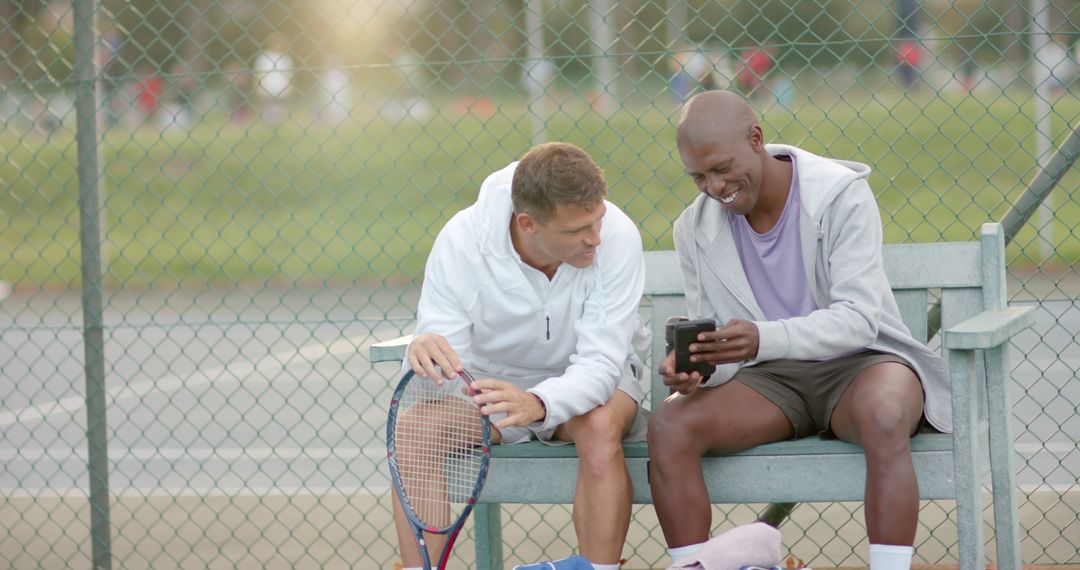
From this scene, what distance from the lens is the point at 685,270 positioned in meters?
3.37

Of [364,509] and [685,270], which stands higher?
[685,270]

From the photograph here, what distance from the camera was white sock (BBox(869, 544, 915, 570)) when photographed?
9.08 feet

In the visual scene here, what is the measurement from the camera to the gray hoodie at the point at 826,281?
3.03 meters

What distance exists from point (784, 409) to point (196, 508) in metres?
2.49

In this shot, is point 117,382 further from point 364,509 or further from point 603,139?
point 603,139

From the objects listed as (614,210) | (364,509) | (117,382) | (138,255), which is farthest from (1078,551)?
(138,255)

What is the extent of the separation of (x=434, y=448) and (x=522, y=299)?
46 cm

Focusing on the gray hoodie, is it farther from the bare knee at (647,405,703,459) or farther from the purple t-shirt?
the bare knee at (647,405,703,459)

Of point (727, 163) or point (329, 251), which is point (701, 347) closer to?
point (727, 163)

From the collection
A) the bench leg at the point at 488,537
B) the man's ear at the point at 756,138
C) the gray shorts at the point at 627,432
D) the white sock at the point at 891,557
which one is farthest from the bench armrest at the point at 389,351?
the white sock at the point at 891,557

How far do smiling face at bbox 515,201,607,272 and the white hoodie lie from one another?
50mm

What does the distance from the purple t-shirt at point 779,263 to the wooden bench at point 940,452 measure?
1.14 ft

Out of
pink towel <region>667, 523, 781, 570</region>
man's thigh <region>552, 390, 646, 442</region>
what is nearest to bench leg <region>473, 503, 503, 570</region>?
man's thigh <region>552, 390, 646, 442</region>

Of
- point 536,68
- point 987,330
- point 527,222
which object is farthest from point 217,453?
point 536,68
